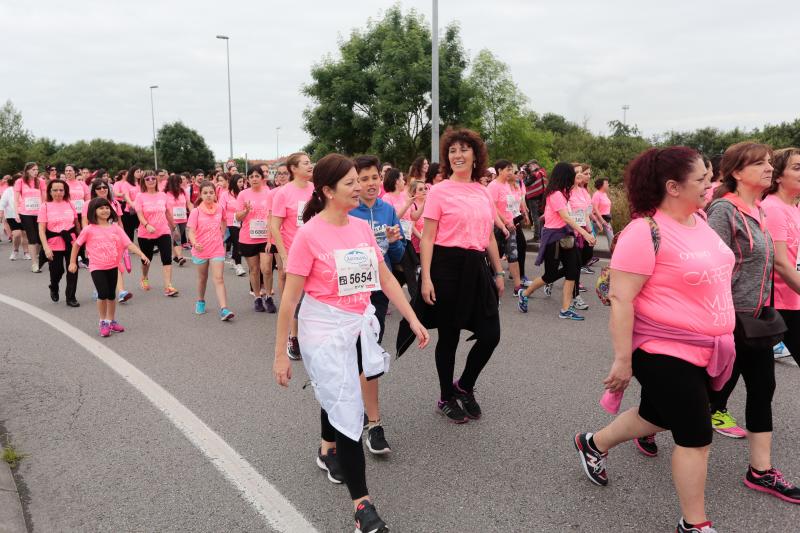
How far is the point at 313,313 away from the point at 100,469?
177cm

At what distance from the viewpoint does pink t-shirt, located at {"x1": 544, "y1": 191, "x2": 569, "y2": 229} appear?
7541mm

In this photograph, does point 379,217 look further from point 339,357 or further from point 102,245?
point 102,245

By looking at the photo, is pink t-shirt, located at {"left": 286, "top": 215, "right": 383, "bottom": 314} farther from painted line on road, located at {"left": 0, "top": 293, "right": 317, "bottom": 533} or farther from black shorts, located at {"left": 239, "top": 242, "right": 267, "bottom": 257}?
black shorts, located at {"left": 239, "top": 242, "right": 267, "bottom": 257}

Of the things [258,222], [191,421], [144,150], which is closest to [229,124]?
[258,222]

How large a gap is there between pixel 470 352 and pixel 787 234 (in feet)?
6.75

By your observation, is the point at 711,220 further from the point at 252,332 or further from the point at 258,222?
the point at 258,222

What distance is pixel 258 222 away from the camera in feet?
27.7

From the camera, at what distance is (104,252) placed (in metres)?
7.49

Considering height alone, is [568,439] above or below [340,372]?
below

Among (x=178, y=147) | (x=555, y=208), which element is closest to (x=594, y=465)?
(x=555, y=208)

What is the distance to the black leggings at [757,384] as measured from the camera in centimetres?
323

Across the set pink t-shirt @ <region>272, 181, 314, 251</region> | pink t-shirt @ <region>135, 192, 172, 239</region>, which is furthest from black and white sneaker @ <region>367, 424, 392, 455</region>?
pink t-shirt @ <region>135, 192, 172, 239</region>

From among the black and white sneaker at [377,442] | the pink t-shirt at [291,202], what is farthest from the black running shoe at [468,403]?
the pink t-shirt at [291,202]

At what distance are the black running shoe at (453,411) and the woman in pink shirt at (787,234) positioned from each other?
80.1 inches
